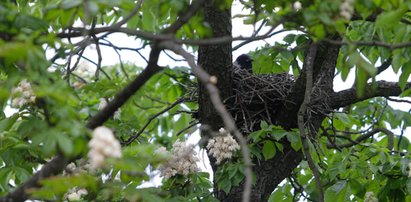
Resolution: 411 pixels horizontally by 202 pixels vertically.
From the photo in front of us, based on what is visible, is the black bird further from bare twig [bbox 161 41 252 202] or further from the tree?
bare twig [bbox 161 41 252 202]

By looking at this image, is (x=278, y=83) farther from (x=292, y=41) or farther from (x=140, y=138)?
(x=140, y=138)

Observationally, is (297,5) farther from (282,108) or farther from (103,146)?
(282,108)

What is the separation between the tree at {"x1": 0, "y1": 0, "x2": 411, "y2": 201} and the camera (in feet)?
7.39

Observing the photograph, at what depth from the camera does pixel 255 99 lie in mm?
4629

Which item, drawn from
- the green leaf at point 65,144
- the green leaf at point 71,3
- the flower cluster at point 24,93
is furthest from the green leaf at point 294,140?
the green leaf at point 65,144

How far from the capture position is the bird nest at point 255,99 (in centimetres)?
441

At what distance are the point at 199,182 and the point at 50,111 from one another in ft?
5.21

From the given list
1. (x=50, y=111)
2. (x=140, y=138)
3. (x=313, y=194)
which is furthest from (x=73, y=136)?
(x=313, y=194)

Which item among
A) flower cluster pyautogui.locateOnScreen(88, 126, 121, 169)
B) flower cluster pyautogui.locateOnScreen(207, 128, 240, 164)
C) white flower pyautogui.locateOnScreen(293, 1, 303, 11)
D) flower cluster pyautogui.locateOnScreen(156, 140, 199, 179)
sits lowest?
flower cluster pyautogui.locateOnScreen(156, 140, 199, 179)

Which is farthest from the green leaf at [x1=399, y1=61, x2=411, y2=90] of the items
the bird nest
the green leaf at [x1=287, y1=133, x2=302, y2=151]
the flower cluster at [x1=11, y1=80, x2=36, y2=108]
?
the flower cluster at [x1=11, y1=80, x2=36, y2=108]

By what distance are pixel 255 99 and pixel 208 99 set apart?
602 millimetres

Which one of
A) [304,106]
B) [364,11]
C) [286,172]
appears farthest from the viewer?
[286,172]

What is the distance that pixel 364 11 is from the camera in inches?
107

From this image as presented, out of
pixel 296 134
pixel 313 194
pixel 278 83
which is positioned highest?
pixel 278 83
